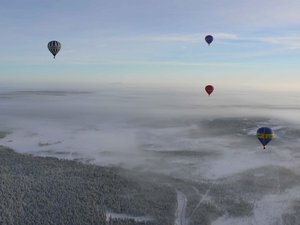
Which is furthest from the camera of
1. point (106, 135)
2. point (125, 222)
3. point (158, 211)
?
point (106, 135)

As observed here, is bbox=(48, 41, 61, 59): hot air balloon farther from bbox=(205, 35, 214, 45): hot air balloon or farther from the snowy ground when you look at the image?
bbox=(205, 35, 214, 45): hot air balloon

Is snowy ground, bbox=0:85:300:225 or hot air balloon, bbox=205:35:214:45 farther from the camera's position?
hot air balloon, bbox=205:35:214:45

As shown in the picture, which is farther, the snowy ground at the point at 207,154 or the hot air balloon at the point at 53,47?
the hot air balloon at the point at 53,47

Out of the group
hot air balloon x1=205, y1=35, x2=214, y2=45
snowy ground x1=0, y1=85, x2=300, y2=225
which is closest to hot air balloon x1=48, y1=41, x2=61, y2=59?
snowy ground x1=0, y1=85, x2=300, y2=225

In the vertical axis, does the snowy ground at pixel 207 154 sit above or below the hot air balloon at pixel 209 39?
below

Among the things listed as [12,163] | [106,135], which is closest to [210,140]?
[106,135]

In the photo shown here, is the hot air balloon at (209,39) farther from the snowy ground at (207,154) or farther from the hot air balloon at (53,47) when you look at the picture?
the hot air balloon at (53,47)

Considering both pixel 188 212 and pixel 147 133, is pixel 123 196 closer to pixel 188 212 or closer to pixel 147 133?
pixel 188 212

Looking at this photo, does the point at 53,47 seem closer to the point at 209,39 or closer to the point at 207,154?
the point at 209,39

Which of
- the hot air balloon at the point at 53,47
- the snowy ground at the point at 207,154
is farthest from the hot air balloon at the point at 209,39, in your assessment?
the hot air balloon at the point at 53,47

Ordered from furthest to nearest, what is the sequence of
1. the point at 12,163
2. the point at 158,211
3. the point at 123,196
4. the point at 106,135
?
1. the point at 106,135
2. the point at 12,163
3. the point at 123,196
4. the point at 158,211

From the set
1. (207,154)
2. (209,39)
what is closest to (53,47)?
(209,39)
